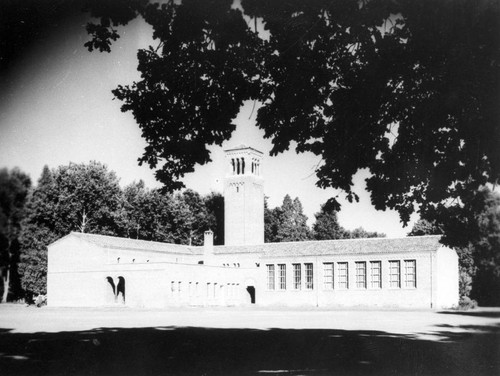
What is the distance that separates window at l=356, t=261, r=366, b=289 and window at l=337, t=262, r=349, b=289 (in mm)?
1132

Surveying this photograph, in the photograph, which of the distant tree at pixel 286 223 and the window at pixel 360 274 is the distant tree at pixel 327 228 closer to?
the distant tree at pixel 286 223

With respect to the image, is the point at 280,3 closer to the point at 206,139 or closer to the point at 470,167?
the point at 206,139

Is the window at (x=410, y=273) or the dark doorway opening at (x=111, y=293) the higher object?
the window at (x=410, y=273)

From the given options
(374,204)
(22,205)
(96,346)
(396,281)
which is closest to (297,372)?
(374,204)

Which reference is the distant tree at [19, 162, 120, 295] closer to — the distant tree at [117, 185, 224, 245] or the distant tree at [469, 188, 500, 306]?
the distant tree at [117, 185, 224, 245]

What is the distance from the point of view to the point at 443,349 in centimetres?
1738

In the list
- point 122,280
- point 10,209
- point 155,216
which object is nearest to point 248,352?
point 10,209

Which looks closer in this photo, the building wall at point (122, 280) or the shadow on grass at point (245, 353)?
the shadow on grass at point (245, 353)

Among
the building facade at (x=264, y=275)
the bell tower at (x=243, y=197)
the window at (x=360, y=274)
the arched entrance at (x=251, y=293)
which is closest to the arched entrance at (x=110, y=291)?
the building facade at (x=264, y=275)

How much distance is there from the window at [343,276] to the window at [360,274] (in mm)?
1132

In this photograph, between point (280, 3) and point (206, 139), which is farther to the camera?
point (206, 139)

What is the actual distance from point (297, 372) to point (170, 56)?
25.7 ft

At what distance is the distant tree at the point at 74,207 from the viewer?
208ft

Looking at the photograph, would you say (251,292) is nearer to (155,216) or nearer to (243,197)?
(243,197)
